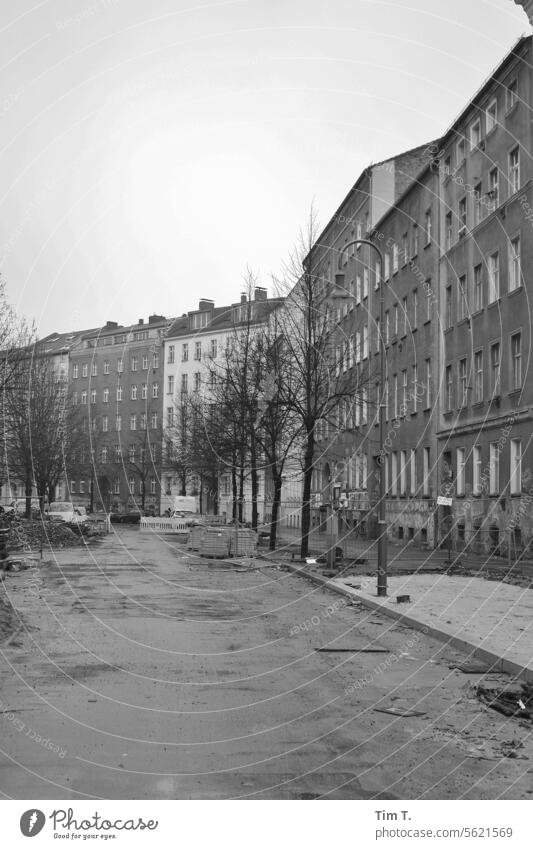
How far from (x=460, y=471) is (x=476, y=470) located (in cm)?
217

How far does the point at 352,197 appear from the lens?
59.2 meters

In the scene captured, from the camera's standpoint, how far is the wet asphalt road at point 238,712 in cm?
601

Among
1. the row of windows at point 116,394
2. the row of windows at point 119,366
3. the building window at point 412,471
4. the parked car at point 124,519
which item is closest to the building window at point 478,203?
the building window at point 412,471

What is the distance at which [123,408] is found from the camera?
97125mm

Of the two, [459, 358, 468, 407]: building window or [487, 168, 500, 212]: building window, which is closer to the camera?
[487, 168, 500, 212]: building window

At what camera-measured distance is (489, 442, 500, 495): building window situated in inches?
1321

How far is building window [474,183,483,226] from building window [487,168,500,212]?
1.03 meters

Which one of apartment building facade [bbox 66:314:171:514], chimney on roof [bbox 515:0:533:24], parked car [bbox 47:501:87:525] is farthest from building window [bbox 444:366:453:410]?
apartment building facade [bbox 66:314:171:514]

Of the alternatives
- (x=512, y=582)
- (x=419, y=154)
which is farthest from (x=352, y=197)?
(x=512, y=582)

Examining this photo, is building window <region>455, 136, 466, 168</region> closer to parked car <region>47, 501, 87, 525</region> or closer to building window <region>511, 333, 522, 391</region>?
building window <region>511, 333, 522, 391</region>

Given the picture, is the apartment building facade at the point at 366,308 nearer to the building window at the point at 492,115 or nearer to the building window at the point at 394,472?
the building window at the point at 394,472

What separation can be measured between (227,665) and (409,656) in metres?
2.48

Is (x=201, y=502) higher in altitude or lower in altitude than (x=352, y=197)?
lower
